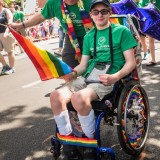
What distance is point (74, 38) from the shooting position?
3.61 metres

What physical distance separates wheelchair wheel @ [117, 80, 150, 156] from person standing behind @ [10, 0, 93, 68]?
98cm

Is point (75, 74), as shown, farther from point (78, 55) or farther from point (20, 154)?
point (20, 154)

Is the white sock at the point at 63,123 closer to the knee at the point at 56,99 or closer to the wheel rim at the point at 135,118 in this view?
the knee at the point at 56,99

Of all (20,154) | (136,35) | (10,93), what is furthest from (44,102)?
(136,35)

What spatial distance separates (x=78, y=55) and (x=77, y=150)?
1371 mm

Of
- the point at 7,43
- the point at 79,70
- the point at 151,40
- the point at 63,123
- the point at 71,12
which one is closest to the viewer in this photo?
the point at 63,123

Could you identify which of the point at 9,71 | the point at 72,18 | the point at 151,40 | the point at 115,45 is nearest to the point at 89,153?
the point at 115,45

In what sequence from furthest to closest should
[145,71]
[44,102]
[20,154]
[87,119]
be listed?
[145,71]
[44,102]
[20,154]
[87,119]

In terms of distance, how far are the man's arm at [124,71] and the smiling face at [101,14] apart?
360 millimetres

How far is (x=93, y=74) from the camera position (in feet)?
9.73

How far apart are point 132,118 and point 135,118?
0.04 meters

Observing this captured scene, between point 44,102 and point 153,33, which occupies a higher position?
point 153,33

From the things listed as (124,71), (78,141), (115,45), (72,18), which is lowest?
(78,141)

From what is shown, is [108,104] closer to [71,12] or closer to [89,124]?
[89,124]
